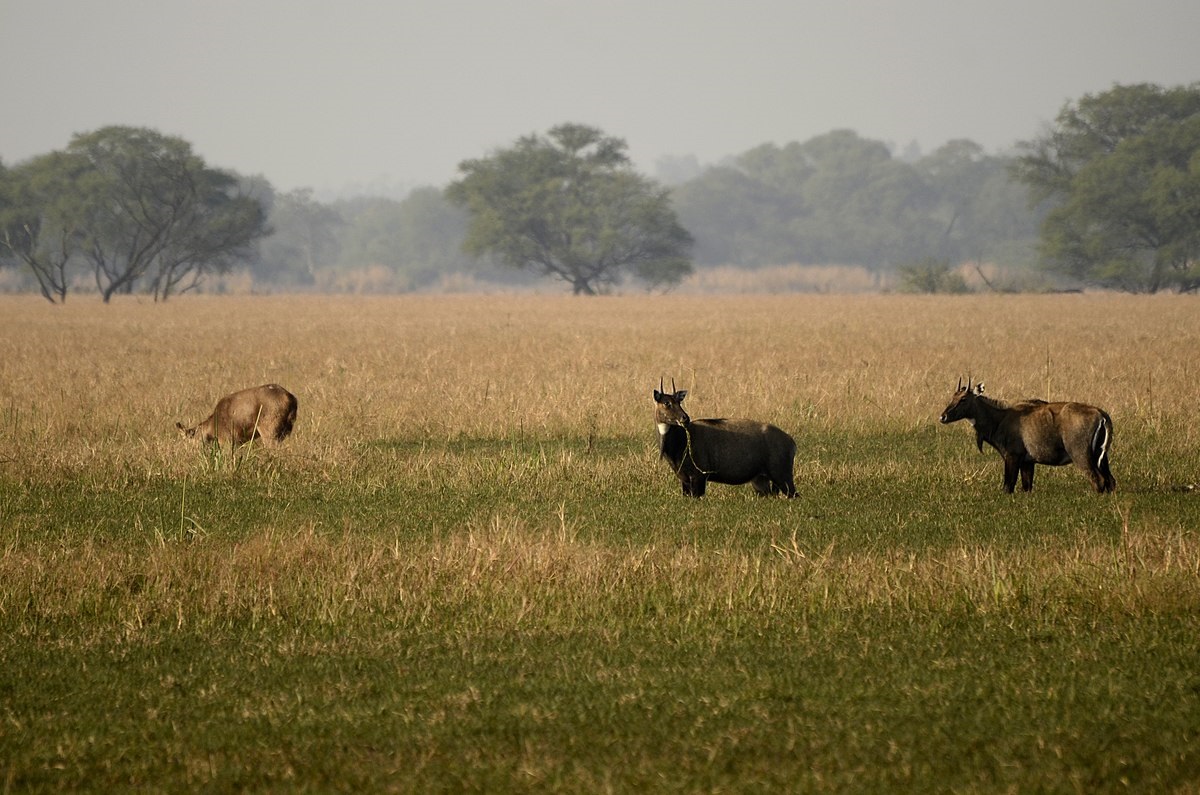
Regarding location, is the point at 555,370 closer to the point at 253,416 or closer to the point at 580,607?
the point at 253,416

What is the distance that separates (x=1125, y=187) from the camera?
6419cm

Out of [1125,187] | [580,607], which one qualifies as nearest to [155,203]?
[1125,187]

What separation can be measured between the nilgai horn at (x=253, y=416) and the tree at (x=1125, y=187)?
5516cm

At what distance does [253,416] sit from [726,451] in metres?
5.28

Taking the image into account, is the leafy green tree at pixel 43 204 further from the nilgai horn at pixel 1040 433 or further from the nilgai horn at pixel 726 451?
the nilgai horn at pixel 1040 433

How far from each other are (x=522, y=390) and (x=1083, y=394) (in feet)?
25.1

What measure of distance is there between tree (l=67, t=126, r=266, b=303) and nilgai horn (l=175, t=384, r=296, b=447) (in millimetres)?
52331

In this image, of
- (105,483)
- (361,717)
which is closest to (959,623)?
(361,717)

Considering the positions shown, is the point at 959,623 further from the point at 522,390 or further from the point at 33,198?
the point at 33,198

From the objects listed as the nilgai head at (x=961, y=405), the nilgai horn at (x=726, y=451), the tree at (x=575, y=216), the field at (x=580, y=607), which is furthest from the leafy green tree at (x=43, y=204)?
the nilgai head at (x=961, y=405)

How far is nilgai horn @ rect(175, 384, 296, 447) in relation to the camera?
13.6 m

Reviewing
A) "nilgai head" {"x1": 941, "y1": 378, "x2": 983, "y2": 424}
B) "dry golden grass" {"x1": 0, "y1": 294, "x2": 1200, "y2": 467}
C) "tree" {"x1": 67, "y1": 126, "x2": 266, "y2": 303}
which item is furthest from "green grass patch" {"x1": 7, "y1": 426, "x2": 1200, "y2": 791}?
"tree" {"x1": 67, "y1": 126, "x2": 266, "y2": 303}

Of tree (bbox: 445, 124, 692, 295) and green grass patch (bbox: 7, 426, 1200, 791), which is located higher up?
tree (bbox: 445, 124, 692, 295)

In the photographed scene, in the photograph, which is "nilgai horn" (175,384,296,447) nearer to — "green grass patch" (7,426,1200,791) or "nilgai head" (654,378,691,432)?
"green grass patch" (7,426,1200,791)
